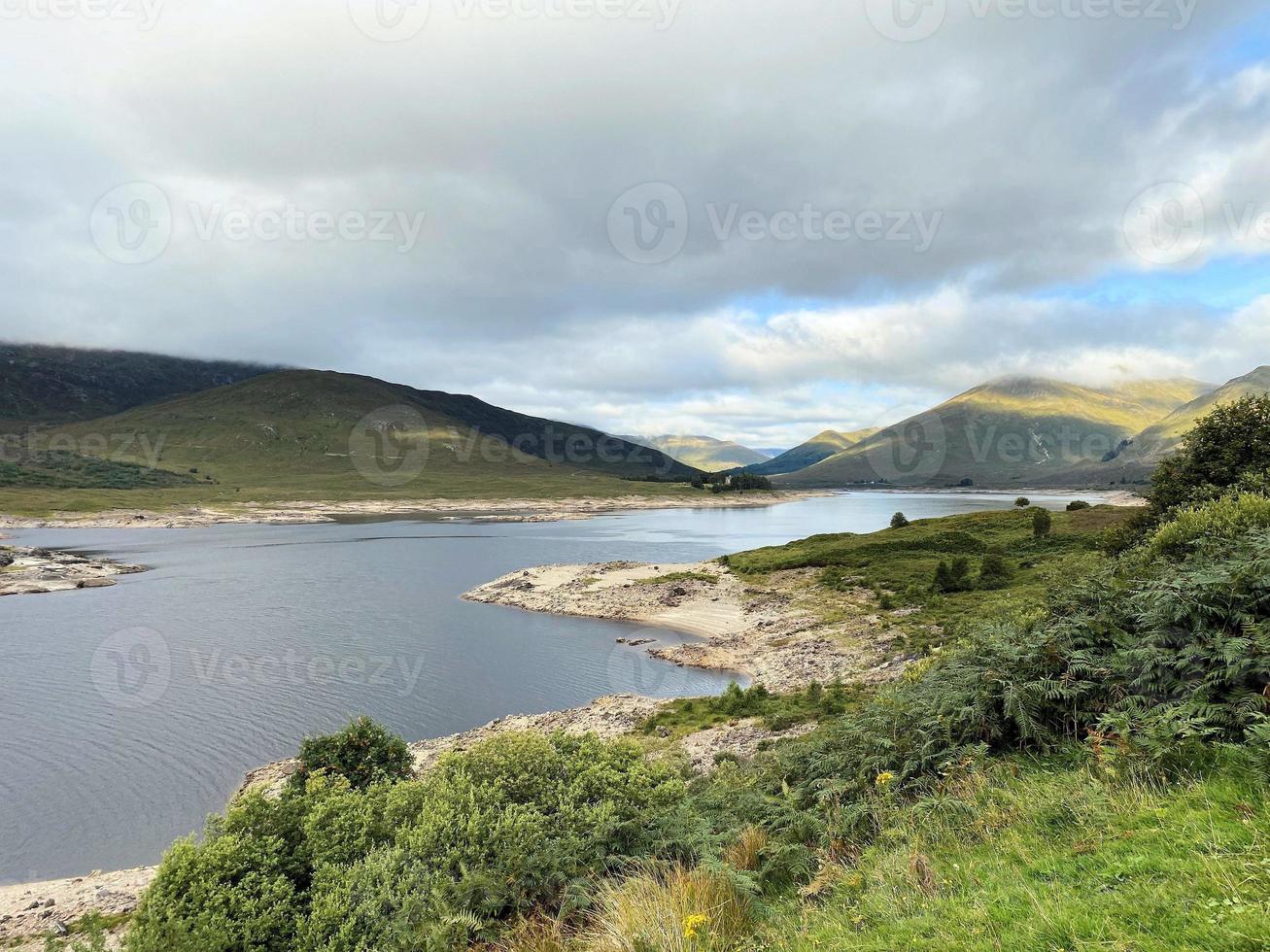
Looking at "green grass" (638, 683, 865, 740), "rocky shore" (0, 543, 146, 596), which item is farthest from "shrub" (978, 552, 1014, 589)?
"rocky shore" (0, 543, 146, 596)

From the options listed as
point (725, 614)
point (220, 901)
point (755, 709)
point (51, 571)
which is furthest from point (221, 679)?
point (51, 571)

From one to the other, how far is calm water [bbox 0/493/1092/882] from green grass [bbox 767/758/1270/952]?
74.3 ft

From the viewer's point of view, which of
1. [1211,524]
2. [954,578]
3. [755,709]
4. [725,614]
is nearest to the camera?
[1211,524]

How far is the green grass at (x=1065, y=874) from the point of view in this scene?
4.80 meters

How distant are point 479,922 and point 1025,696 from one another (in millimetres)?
8555

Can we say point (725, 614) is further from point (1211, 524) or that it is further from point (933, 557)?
point (1211, 524)

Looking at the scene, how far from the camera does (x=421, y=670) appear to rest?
3734cm

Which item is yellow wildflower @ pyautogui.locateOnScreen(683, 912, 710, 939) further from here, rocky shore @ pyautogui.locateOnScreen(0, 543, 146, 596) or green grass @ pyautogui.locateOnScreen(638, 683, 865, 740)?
rocky shore @ pyautogui.locateOnScreen(0, 543, 146, 596)

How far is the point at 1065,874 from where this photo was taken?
19.4 ft

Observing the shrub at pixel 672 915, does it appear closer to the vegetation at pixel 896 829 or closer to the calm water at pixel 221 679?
the vegetation at pixel 896 829

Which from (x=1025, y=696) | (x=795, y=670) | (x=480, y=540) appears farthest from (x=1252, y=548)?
(x=480, y=540)

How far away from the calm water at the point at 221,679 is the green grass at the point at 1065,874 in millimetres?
22653

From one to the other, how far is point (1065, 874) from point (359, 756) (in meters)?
16.8

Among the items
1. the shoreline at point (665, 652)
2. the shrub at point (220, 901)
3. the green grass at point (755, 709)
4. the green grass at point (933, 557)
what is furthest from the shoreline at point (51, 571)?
the shrub at point (220, 901)
